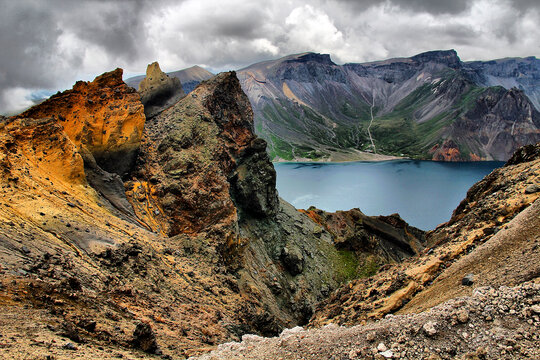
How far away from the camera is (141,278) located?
15.1m

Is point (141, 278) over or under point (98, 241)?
under

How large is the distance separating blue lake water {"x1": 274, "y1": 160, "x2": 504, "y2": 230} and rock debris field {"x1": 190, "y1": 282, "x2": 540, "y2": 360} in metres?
83.1

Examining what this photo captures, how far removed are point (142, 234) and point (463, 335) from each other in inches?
668

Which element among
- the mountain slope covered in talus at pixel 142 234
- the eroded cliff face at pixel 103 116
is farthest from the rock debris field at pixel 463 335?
the eroded cliff face at pixel 103 116

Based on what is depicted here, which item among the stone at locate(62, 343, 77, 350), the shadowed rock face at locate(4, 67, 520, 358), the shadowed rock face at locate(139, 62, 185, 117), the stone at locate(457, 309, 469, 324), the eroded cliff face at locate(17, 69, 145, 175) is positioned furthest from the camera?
the shadowed rock face at locate(139, 62, 185, 117)

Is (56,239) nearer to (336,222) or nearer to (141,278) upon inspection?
(141,278)

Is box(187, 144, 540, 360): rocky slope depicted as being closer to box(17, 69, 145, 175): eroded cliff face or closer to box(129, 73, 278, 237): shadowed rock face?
box(129, 73, 278, 237): shadowed rock face

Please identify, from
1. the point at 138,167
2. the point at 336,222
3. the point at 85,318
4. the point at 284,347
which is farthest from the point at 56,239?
the point at 336,222

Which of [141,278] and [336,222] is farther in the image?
[336,222]

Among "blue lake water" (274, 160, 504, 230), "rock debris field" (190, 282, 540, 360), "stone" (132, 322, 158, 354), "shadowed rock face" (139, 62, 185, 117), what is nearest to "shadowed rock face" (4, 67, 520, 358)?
"stone" (132, 322, 158, 354)

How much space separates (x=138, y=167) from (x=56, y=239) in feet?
47.9

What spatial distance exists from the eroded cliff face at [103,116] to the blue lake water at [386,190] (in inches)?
3074

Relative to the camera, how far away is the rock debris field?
256 inches

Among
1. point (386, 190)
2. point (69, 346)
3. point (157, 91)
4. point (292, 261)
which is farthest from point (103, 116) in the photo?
point (386, 190)
